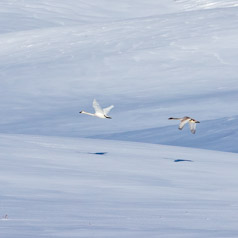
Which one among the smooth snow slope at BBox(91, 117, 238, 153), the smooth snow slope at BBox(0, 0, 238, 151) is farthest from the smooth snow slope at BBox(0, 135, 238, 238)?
the smooth snow slope at BBox(0, 0, 238, 151)

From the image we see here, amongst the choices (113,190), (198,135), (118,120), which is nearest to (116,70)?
(118,120)

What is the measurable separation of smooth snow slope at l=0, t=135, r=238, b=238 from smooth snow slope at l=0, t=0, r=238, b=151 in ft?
10.5

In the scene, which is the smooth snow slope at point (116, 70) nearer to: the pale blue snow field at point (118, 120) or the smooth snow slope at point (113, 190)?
the pale blue snow field at point (118, 120)

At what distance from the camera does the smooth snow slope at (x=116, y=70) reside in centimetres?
A: 1711

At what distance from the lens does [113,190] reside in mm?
9078

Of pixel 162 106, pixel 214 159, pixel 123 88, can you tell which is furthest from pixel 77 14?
pixel 214 159

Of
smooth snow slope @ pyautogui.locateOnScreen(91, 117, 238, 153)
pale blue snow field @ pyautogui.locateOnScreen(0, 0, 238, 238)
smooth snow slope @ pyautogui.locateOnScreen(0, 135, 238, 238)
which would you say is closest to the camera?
smooth snow slope @ pyautogui.locateOnScreen(0, 135, 238, 238)

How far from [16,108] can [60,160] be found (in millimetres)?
7091

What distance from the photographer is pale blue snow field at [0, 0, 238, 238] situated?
24.0 feet

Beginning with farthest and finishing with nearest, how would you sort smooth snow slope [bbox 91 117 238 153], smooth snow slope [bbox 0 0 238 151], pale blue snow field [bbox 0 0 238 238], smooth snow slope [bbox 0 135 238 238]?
smooth snow slope [bbox 0 0 238 151] → smooth snow slope [bbox 91 117 238 153] → pale blue snow field [bbox 0 0 238 238] → smooth snow slope [bbox 0 135 238 238]

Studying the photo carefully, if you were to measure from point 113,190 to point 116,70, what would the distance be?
11522 millimetres

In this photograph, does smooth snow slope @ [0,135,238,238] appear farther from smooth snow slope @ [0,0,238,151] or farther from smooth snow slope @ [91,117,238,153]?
smooth snow slope @ [0,0,238,151]

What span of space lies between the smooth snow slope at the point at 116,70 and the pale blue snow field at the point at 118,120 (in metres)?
0.04

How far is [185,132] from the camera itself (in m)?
16.2
